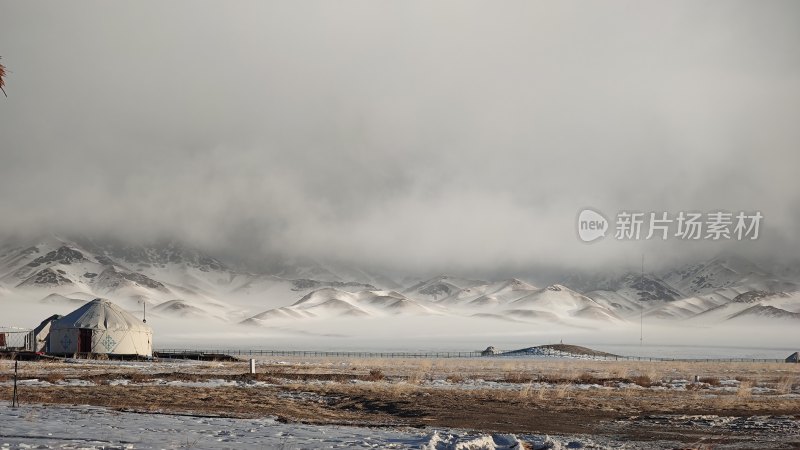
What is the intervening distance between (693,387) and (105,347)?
Answer: 53115mm

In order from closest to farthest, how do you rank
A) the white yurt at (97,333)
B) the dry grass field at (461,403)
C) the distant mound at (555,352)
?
1. the dry grass field at (461,403)
2. the white yurt at (97,333)
3. the distant mound at (555,352)

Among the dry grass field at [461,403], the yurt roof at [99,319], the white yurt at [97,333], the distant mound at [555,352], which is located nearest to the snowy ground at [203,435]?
the dry grass field at [461,403]

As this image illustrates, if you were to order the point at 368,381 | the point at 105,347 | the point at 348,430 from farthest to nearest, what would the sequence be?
the point at 105,347 → the point at 368,381 → the point at 348,430

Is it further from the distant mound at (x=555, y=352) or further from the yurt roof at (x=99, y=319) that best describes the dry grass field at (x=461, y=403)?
the distant mound at (x=555, y=352)

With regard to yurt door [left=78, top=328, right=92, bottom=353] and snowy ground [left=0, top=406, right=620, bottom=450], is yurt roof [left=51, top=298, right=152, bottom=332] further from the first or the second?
snowy ground [left=0, top=406, right=620, bottom=450]

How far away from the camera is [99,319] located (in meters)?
78.9

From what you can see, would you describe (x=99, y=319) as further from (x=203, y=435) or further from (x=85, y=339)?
(x=203, y=435)

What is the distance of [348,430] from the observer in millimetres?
20953

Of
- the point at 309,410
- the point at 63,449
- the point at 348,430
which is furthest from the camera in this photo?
the point at 309,410

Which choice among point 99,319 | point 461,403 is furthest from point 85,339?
point 461,403

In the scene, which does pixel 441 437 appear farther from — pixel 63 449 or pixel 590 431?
pixel 63 449

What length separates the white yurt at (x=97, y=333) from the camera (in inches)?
3073

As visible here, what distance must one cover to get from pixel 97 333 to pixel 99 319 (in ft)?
4.60

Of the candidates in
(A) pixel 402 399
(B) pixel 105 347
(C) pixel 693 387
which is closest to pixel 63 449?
(A) pixel 402 399
